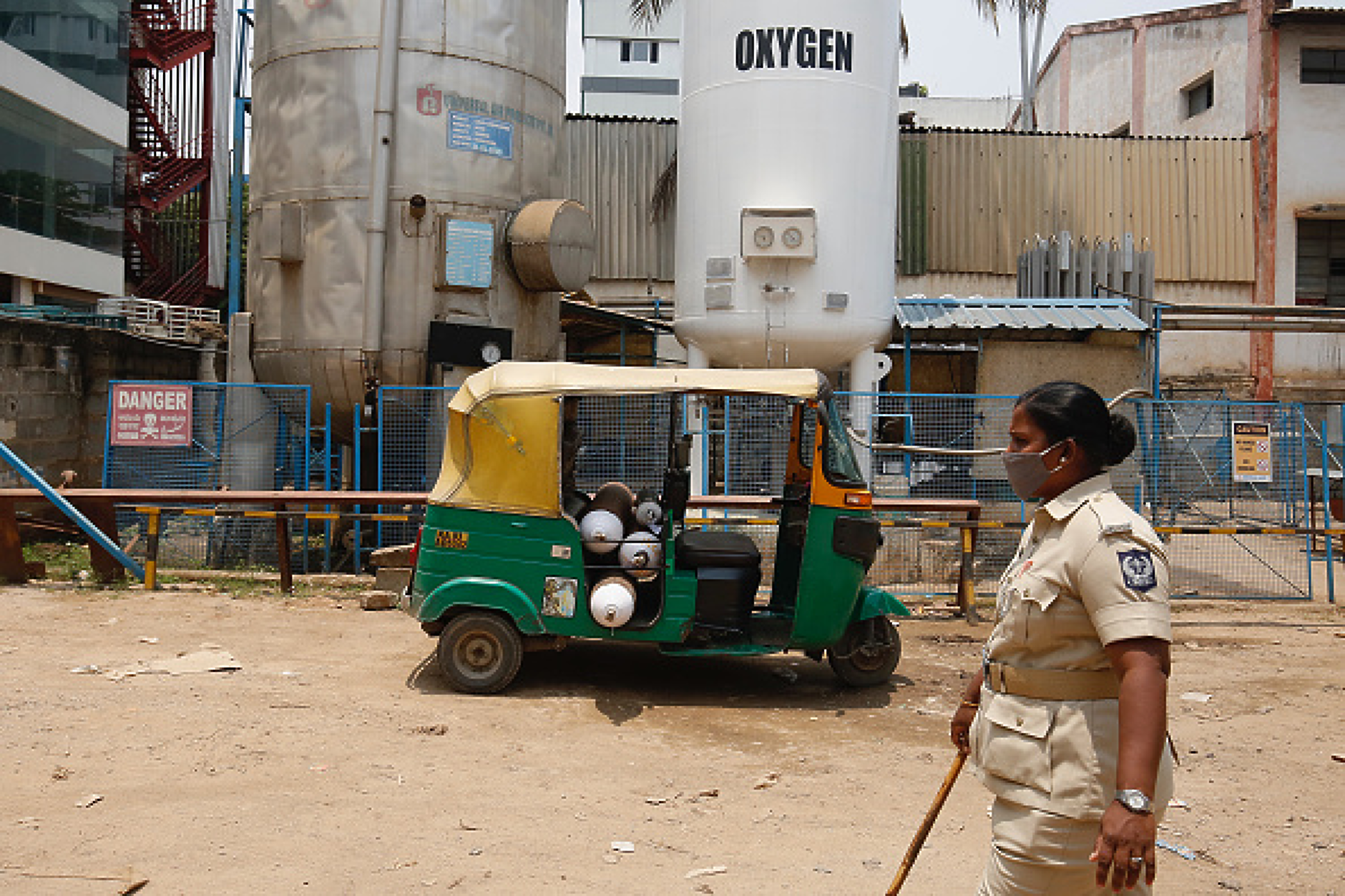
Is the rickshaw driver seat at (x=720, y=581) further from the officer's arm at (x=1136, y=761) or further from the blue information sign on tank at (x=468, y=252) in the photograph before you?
the blue information sign on tank at (x=468, y=252)

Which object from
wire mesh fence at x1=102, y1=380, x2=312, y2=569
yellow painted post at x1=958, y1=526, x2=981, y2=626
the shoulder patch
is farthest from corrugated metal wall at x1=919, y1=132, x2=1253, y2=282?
the shoulder patch

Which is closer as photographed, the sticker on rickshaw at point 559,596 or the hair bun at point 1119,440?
the hair bun at point 1119,440

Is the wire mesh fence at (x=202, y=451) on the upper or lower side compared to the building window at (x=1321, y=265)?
lower

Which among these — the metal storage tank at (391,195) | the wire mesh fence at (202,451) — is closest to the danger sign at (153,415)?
the wire mesh fence at (202,451)

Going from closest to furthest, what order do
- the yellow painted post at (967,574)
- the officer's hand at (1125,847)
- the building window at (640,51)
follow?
the officer's hand at (1125,847) → the yellow painted post at (967,574) → the building window at (640,51)

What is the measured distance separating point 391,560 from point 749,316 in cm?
542

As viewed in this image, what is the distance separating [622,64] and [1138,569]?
5836cm

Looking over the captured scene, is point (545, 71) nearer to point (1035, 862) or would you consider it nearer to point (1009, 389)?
point (1009, 389)

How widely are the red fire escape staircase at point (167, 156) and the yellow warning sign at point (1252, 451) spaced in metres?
30.8

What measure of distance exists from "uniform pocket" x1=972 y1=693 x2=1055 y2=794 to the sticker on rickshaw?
4691mm

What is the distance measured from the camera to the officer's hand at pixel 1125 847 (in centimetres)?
248

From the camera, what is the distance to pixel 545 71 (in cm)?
1399

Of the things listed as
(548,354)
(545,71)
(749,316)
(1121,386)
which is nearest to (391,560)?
(548,354)

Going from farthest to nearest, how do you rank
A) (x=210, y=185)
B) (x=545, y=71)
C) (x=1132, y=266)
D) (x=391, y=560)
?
(x=210, y=185), (x=1132, y=266), (x=545, y=71), (x=391, y=560)
